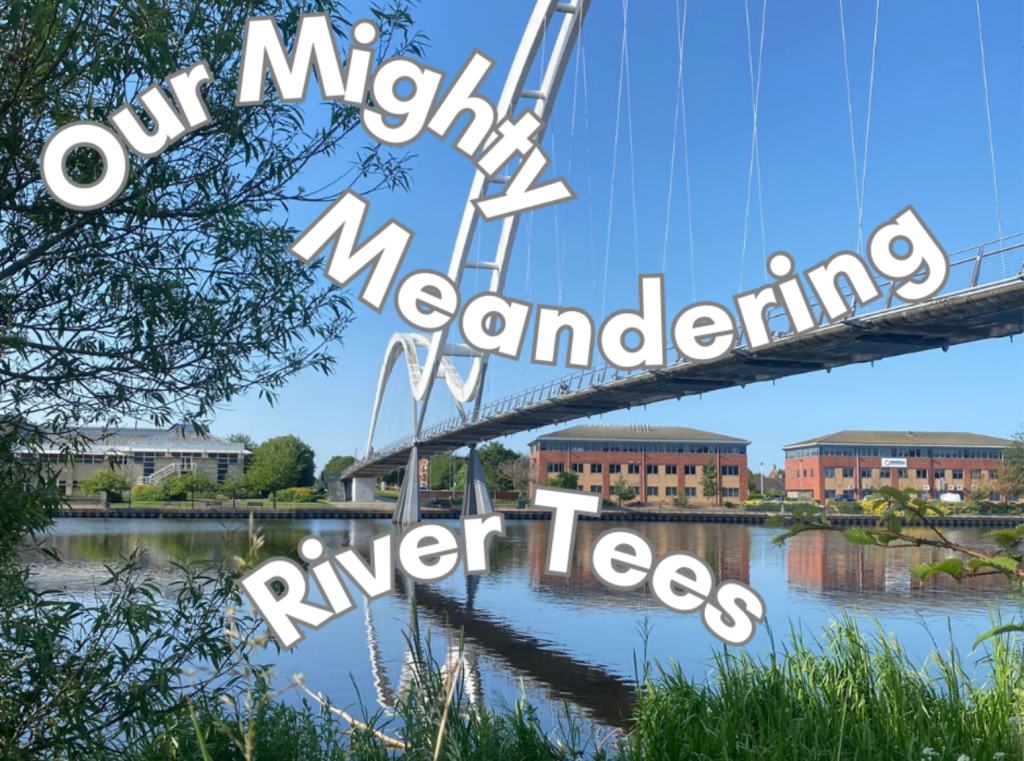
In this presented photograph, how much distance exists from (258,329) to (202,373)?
1.58 ft

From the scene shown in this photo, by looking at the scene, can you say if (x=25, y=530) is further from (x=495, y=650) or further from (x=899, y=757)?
(x=495, y=650)

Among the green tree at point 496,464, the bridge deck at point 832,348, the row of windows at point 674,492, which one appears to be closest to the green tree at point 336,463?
the green tree at point 496,464

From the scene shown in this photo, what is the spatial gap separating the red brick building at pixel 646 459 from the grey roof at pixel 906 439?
680cm

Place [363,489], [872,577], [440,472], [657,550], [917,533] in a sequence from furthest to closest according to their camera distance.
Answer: [440,472] → [363,489] → [657,550] → [872,577] → [917,533]

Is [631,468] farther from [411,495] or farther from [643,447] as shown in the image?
[411,495]

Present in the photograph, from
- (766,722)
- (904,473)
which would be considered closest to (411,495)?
(904,473)

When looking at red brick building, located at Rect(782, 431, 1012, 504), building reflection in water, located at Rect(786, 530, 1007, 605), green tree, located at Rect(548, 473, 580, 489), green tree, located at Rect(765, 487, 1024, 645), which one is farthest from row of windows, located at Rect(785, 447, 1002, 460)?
green tree, located at Rect(765, 487, 1024, 645)

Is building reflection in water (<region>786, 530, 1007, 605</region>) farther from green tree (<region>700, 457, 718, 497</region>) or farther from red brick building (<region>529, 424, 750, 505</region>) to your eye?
green tree (<region>700, 457, 718, 497</region>)

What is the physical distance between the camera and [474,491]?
5069 centimetres

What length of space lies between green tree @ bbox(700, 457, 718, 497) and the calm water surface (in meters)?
34.8

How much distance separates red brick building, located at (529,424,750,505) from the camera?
6431 cm

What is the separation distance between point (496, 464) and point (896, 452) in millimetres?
34509

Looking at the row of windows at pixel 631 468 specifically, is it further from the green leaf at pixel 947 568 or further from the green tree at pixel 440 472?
the green leaf at pixel 947 568

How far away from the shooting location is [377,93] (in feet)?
19.2
